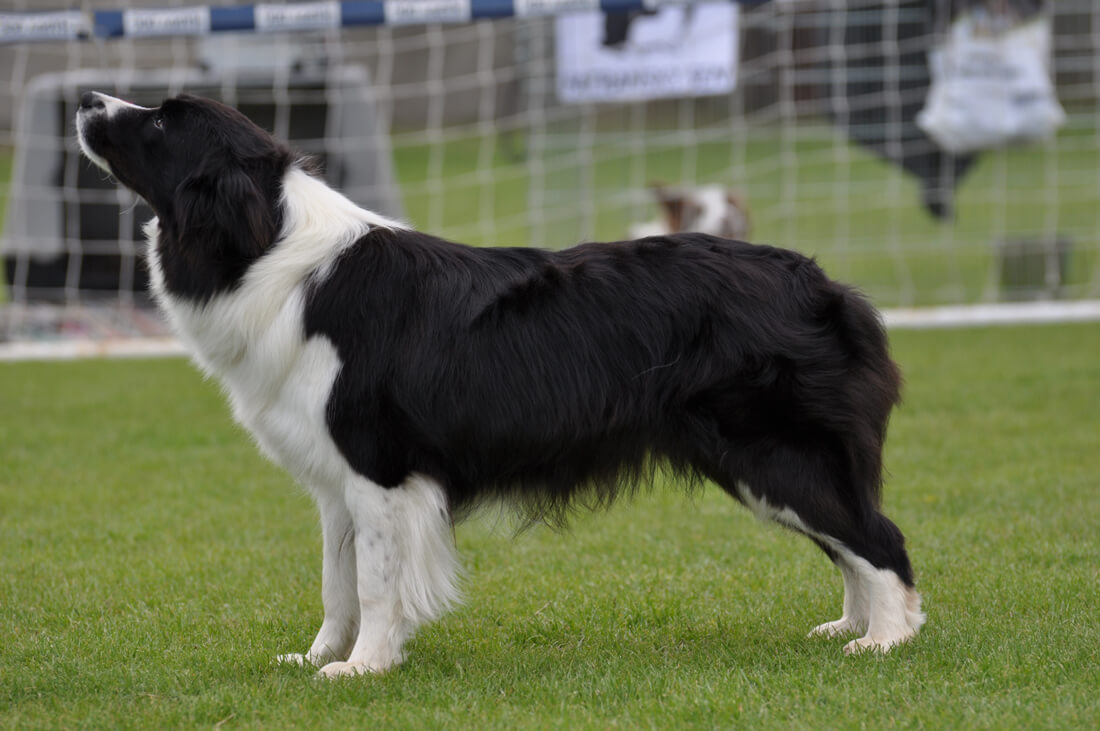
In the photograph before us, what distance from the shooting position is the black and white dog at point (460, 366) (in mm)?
3389

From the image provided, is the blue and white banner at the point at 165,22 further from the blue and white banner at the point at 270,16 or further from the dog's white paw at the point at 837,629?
the dog's white paw at the point at 837,629

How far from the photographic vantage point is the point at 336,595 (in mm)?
3645

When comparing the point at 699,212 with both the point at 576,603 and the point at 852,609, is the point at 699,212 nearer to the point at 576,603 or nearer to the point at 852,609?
the point at 576,603

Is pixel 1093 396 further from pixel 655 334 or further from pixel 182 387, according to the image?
pixel 182 387

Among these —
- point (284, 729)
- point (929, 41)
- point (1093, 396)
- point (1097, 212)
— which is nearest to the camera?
point (284, 729)

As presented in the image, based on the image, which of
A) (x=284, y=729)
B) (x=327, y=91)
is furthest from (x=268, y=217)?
(x=327, y=91)

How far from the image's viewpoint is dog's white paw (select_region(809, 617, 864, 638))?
146 inches

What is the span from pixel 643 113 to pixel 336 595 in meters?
11.7

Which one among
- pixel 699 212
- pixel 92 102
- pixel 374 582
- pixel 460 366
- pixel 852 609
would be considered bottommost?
pixel 852 609

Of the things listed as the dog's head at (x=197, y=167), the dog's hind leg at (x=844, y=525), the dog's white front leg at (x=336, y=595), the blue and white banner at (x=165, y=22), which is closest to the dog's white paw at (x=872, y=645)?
the dog's hind leg at (x=844, y=525)

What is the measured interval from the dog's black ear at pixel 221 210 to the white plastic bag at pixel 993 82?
8.42m

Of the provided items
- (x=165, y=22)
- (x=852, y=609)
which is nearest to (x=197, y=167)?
(x=852, y=609)

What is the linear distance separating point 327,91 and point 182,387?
334cm

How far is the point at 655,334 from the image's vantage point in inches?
136
